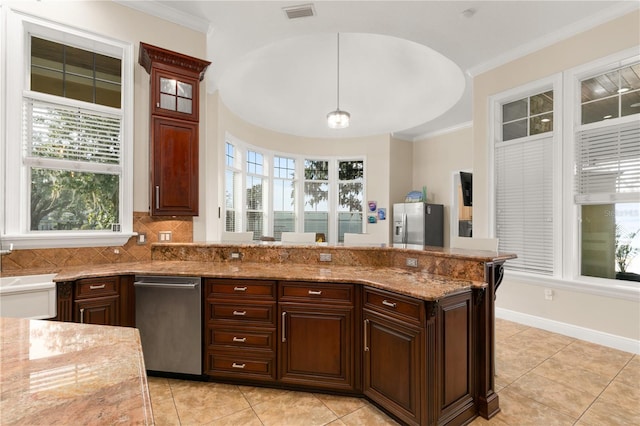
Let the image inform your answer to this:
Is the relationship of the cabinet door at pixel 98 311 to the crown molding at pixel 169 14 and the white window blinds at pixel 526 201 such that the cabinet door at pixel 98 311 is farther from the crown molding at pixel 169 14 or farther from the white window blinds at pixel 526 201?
the white window blinds at pixel 526 201

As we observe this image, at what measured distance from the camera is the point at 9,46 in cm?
276

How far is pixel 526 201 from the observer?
416 cm

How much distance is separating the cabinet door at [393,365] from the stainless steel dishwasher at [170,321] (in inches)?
54.2

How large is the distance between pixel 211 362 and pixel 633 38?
5.17 meters

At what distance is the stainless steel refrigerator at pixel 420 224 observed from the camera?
6.80 meters

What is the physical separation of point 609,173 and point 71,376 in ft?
15.5

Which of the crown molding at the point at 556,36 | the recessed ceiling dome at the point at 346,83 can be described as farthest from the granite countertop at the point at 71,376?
the crown molding at the point at 556,36

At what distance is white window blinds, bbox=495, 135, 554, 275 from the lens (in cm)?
396

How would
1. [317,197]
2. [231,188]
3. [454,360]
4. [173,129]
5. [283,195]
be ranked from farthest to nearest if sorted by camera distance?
[317,197], [283,195], [231,188], [173,129], [454,360]

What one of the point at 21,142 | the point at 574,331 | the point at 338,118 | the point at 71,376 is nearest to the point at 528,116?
the point at 338,118

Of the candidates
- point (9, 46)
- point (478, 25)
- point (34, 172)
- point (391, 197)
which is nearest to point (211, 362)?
point (34, 172)

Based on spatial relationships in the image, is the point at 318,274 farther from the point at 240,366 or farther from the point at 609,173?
the point at 609,173

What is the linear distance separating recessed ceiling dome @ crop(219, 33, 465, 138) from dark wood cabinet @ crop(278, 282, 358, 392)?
3433 millimetres

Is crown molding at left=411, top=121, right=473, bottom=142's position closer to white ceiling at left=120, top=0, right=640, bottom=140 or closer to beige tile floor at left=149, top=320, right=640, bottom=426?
white ceiling at left=120, top=0, right=640, bottom=140
